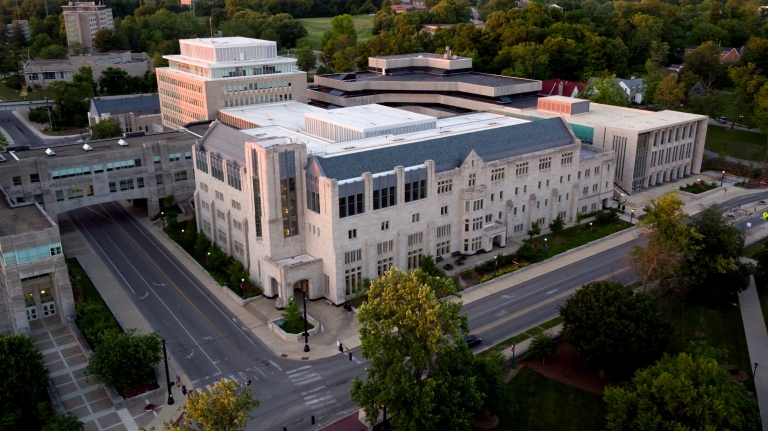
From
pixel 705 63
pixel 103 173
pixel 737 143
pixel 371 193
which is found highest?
pixel 705 63

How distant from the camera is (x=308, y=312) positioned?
7781cm

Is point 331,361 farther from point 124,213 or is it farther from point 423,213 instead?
point 124,213

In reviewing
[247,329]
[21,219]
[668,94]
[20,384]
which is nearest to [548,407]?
[247,329]

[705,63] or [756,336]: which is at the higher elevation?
[705,63]

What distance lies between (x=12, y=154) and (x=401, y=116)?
195 feet

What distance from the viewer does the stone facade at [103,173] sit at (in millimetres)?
96312

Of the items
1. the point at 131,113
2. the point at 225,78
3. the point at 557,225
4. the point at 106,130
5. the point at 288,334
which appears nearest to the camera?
the point at 288,334

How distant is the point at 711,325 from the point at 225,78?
3604 inches

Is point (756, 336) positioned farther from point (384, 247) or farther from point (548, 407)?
point (384, 247)

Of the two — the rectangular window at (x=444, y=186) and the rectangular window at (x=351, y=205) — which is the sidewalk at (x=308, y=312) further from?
the rectangular window at (x=444, y=186)

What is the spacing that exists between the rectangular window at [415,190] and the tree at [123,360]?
3555 centimetres

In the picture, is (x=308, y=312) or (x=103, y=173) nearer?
(x=308, y=312)

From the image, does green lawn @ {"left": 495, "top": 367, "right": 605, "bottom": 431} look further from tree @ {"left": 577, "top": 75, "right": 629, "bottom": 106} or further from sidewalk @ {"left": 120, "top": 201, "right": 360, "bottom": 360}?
tree @ {"left": 577, "top": 75, "right": 629, "bottom": 106}

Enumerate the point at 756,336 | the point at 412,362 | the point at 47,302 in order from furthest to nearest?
1. the point at 47,302
2. the point at 756,336
3. the point at 412,362
